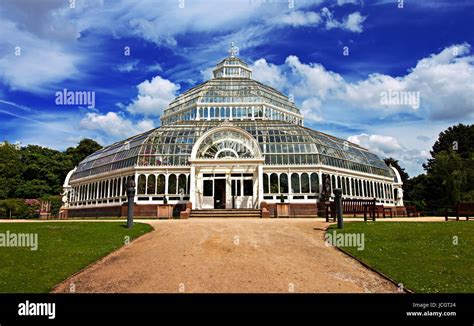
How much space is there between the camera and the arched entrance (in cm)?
3306

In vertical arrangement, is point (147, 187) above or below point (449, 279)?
above

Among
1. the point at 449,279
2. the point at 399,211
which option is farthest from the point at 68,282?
the point at 399,211

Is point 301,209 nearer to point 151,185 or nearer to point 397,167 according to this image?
point 151,185

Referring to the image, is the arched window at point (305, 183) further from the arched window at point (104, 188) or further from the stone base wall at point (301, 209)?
the arched window at point (104, 188)

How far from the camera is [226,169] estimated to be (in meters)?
33.5

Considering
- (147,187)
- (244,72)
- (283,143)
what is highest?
(244,72)

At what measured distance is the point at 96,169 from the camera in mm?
39875

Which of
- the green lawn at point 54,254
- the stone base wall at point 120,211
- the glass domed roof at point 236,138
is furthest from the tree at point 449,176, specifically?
the green lawn at point 54,254

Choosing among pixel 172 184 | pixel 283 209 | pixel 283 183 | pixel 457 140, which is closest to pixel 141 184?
pixel 172 184

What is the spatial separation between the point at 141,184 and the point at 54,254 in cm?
2101

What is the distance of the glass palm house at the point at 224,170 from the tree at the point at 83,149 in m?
30.9
